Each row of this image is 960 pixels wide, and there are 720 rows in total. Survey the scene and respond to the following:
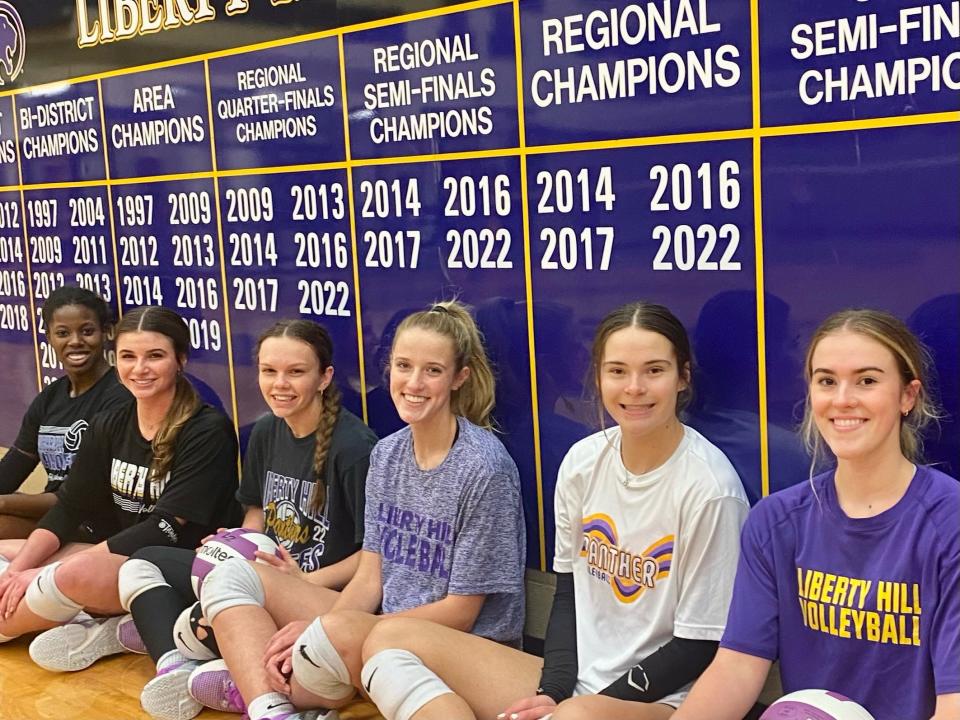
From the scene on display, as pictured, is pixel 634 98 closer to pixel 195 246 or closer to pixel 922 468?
pixel 922 468

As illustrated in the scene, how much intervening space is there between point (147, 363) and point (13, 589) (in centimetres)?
78

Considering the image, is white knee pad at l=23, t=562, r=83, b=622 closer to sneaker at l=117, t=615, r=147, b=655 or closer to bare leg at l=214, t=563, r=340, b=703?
sneaker at l=117, t=615, r=147, b=655

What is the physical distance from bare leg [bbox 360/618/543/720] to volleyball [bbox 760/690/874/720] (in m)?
0.66

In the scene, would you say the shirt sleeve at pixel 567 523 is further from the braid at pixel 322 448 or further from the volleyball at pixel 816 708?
the braid at pixel 322 448

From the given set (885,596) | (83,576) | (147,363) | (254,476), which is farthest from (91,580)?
(885,596)

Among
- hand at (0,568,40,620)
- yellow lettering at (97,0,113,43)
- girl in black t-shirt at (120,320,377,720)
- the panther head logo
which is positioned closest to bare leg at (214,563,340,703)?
girl in black t-shirt at (120,320,377,720)

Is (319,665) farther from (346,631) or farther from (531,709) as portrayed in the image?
(531,709)

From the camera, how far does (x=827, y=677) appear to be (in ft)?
7.21

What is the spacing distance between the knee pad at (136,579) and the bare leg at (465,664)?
0.91 meters

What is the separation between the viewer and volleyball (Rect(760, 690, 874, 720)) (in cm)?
207

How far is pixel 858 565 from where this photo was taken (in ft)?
7.02

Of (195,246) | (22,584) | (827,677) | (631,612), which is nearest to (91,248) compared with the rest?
(195,246)

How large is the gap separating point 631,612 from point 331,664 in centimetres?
70

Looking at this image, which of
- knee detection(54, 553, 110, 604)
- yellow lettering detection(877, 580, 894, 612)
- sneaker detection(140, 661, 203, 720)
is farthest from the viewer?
knee detection(54, 553, 110, 604)
